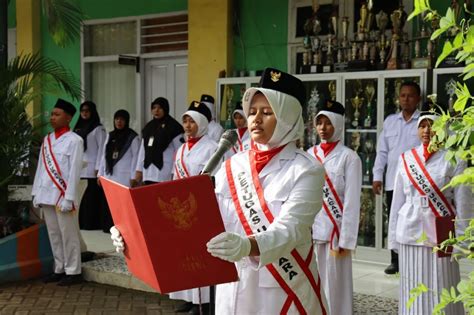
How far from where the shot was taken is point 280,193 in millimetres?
2543

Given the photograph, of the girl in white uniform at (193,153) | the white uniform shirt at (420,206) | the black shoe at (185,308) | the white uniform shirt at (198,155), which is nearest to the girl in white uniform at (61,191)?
the girl in white uniform at (193,153)

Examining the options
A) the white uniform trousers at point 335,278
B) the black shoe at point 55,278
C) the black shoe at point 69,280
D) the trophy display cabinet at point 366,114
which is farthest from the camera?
the trophy display cabinet at point 366,114

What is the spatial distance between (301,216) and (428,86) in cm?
468

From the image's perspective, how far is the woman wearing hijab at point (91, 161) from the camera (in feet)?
30.6

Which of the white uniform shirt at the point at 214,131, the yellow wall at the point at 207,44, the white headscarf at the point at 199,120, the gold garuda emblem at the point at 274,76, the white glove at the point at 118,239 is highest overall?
the yellow wall at the point at 207,44

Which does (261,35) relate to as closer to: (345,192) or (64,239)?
(64,239)

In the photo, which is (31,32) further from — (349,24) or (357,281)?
(357,281)

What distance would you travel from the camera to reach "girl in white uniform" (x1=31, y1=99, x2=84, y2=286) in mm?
6480

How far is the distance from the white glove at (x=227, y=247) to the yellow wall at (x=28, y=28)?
32.2 feet

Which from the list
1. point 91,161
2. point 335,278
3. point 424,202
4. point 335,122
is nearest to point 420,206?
point 424,202

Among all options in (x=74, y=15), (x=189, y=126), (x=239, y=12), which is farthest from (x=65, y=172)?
(x=239, y=12)

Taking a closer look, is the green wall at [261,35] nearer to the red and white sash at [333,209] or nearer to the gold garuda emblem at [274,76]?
the red and white sash at [333,209]

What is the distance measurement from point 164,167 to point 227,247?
5674mm

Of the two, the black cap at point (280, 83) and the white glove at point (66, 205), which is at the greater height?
the black cap at point (280, 83)
